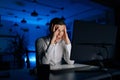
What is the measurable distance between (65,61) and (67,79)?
72 centimetres

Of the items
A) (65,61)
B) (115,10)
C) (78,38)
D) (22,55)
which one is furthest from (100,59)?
(22,55)

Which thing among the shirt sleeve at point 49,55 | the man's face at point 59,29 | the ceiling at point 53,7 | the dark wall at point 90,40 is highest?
the ceiling at point 53,7

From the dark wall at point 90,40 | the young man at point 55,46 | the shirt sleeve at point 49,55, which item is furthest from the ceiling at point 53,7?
the dark wall at point 90,40

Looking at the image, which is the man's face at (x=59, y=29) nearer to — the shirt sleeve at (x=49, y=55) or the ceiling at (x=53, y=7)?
the shirt sleeve at (x=49, y=55)

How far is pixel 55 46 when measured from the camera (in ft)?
5.45

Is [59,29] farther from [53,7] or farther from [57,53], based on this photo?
[53,7]

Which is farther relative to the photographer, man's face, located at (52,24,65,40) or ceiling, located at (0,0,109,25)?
ceiling, located at (0,0,109,25)

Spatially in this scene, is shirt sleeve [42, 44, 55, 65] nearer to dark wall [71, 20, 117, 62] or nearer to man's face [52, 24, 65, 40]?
man's face [52, 24, 65, 40]

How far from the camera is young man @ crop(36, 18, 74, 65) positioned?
5.29ft

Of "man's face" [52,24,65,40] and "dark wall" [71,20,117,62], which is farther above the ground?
"man's face" [52,24,65,40]

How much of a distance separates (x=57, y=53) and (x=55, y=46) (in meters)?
0.08

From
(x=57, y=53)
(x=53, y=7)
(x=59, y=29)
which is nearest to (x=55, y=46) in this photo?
(x=57, y=53)

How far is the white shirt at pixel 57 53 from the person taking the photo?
1.60 metres

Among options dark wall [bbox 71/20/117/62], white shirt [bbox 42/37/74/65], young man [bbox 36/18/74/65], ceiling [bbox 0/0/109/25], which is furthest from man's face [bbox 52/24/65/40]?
ceiling [bbox 0/0/109/25]
